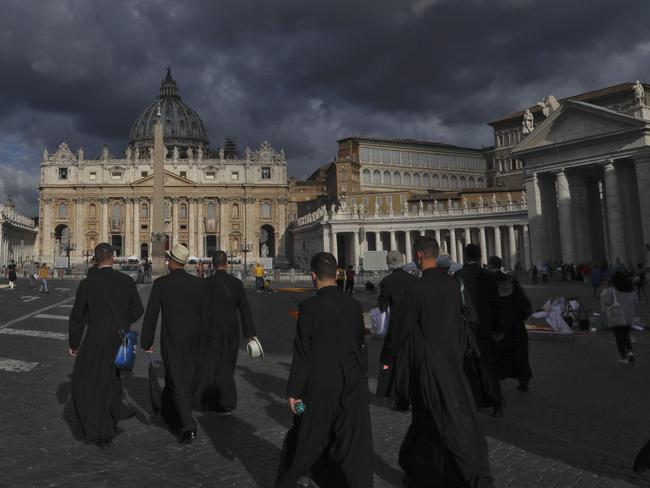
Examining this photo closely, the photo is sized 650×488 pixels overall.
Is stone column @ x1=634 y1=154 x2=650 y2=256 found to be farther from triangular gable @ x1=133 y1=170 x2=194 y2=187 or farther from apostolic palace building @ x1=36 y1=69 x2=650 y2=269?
triangular gable @ x1=133 y1=170 x2=194 y2=187

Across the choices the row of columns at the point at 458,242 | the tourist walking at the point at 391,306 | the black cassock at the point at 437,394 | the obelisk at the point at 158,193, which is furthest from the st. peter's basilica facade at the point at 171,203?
the black cassock at the point at 437,394

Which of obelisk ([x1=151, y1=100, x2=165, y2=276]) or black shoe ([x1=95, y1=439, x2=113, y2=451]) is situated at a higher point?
obelisk ([x1=151, y1=100, x2=165, y2=276])

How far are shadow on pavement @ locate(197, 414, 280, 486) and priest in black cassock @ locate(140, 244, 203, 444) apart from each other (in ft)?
1.07

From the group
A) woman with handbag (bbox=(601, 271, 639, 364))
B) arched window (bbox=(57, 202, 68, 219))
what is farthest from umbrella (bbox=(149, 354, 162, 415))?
arched window (bbox=(57, 202, 68, 219))

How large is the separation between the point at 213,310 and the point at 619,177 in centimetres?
2811

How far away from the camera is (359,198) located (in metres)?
66.1

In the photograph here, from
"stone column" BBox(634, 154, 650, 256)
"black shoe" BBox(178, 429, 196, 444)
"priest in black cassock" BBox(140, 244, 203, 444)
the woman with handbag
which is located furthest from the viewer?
"stone column" BBox(634, 154, 650, 256)

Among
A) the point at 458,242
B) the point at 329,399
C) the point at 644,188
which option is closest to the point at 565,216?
the point at 644,188

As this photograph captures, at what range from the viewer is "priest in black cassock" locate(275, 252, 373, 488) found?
3.51 m

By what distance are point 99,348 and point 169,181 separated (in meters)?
84.8

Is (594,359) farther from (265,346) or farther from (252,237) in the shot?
(252,237)

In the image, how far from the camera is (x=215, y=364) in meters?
5.68

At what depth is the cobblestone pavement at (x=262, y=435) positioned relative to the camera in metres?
4.19

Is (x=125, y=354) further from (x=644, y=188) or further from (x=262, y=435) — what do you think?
(x=644, y=188)
